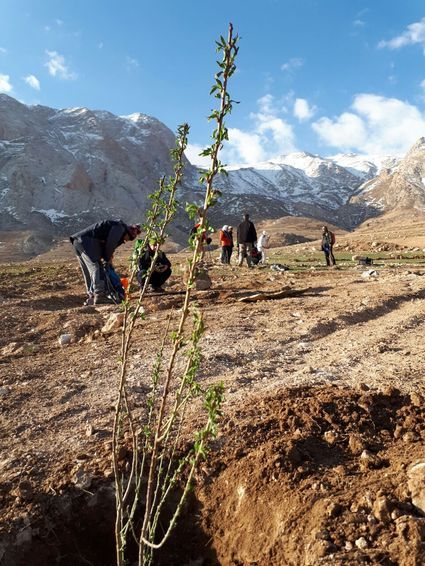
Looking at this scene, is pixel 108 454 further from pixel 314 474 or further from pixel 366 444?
pixel 366 444

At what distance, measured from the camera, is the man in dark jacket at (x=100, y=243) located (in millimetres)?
9062

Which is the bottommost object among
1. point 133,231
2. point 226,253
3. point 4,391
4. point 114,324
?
point 4,391

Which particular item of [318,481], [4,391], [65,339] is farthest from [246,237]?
[318,481]

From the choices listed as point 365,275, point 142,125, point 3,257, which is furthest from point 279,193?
point 365,275

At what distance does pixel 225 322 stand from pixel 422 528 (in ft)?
15.2

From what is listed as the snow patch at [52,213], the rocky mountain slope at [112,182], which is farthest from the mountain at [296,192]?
the snow patch at [52,213]

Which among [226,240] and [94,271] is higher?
[226,240]

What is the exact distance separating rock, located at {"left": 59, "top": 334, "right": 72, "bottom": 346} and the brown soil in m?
0.24

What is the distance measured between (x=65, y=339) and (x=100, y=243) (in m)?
3.24

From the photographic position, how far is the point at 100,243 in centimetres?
926

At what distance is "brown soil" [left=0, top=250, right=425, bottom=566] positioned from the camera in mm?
2564

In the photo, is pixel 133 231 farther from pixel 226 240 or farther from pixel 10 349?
pixel 226 240

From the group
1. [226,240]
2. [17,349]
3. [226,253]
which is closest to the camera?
[17,349]

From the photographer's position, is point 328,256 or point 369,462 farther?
point 328,256
